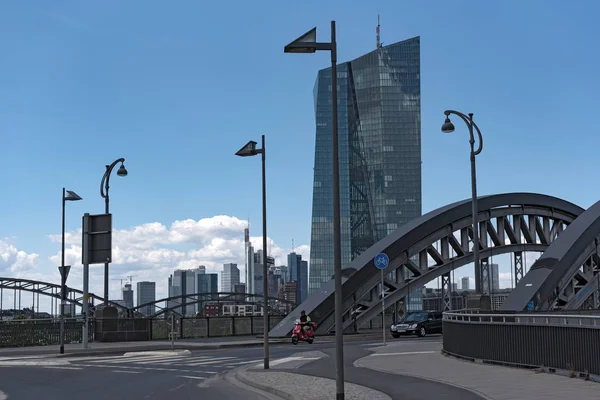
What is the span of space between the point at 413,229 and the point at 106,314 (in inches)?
761

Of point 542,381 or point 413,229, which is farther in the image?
point 413,229

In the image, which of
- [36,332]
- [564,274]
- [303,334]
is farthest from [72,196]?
[564,274]

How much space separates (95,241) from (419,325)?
18.7 m

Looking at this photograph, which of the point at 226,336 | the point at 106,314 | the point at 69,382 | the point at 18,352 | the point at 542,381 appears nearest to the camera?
the point at 542,381

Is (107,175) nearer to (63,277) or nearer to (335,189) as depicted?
(63,277)

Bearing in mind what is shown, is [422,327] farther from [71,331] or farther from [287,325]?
[71,331]

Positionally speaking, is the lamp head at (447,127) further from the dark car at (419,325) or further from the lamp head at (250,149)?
the dark car at (419,325)

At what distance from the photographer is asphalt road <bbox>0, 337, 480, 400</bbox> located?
15.5 meters

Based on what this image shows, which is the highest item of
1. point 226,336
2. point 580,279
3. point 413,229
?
point 413,229

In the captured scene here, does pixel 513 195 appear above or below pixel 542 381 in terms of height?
above

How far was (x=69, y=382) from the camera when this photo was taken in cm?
1878

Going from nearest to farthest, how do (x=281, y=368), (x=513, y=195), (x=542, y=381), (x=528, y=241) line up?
1. (x=542, y=381)
2. (x=281, y=368)
3. (x=513, y=195)
4. (x=528, y=241)

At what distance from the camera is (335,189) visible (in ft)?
43.9

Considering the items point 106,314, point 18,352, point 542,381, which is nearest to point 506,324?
point 542,381
